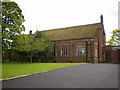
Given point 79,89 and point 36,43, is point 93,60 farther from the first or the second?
point 79,89

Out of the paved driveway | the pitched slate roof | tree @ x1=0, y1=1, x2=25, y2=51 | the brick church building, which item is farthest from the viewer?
the pitched slate roof

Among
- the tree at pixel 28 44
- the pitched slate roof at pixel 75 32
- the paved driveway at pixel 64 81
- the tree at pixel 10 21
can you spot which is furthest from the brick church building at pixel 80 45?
the paved driveway at pixel 64 81

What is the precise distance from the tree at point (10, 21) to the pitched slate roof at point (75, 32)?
1475 centimetres

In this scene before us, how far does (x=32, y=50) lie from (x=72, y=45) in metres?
10.5

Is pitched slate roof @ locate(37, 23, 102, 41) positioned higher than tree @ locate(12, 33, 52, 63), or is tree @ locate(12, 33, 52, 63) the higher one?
pitched slate roof @ locate(37, 23, 102, 41)

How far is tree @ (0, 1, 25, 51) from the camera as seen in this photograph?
25.5 metres

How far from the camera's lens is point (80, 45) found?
35656mm

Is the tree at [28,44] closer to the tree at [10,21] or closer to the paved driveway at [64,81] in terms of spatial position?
the tree at [10,21]

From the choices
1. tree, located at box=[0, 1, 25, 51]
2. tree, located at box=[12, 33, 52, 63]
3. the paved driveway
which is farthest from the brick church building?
the paved driveway

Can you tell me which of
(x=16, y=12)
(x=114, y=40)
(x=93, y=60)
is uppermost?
(x=16, y=12)

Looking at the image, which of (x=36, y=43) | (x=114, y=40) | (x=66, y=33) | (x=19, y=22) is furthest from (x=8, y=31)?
(x=114, y=40)

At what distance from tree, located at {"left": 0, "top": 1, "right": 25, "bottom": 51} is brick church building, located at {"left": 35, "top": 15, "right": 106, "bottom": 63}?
13.9 meters

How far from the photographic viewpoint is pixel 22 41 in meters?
27.3

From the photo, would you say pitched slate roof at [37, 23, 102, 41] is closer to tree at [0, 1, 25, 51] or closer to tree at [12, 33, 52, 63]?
tree at [12, 33, 52, 63]
